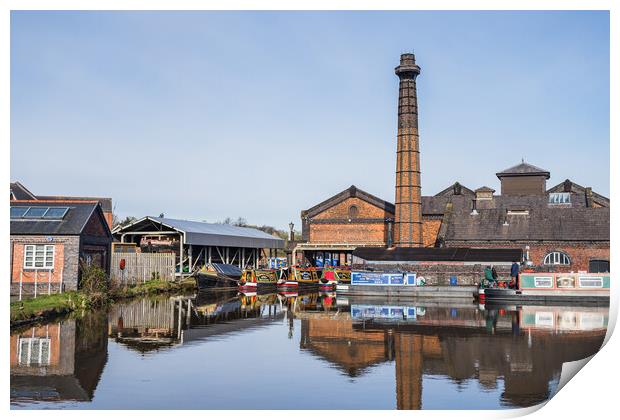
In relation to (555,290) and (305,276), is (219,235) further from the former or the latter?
(555,290)

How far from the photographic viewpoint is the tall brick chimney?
4697cm

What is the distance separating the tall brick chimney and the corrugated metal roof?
11645 mm

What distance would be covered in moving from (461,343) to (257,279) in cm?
2556

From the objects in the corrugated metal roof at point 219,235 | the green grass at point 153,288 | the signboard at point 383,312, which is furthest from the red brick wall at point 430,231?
the signboard at point 383,312

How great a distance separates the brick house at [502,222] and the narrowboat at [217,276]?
8251 mm

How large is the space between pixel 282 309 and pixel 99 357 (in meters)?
14.3

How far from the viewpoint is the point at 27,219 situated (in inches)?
1089

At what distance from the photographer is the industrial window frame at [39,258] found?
2681cm

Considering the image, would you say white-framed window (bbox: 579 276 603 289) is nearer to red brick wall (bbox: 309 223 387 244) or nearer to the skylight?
red brick wall (bbox: 309 223 387 244)

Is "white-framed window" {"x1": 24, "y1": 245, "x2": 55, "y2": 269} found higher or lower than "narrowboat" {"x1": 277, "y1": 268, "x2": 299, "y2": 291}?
higher

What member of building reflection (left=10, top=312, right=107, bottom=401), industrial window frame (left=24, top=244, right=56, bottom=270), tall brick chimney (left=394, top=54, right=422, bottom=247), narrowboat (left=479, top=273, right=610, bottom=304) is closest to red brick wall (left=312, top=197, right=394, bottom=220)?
tall brick chimney (left=394, top=54, right=422, bottom=247)

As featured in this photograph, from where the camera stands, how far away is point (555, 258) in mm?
43938

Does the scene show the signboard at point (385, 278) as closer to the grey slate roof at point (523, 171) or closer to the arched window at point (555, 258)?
the arched window at point (555, 258)

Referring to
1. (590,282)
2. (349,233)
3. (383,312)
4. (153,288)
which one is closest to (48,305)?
(383,312)
